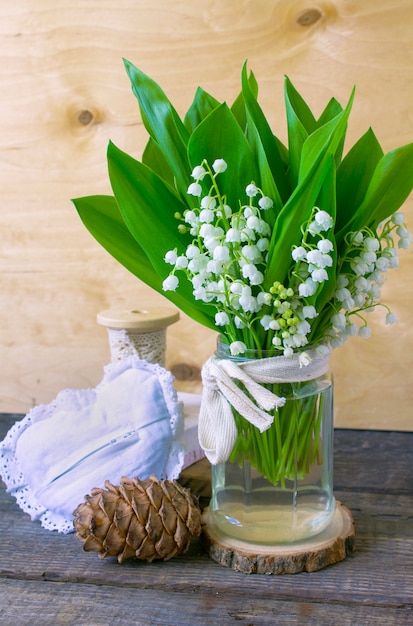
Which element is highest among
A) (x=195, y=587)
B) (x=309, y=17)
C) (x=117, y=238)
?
(x=309, y=17)

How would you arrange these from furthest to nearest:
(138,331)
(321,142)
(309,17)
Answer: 1. (309,17)
2. (138,331)
3. (321,142)

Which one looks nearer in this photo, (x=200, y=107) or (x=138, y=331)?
(x=200, y=107)

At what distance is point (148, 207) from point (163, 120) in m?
0.07

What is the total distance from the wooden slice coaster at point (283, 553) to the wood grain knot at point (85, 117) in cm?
62

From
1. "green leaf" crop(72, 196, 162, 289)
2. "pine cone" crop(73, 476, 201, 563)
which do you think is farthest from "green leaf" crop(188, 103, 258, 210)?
"pine cone" crop(73, 476, 201, 563)

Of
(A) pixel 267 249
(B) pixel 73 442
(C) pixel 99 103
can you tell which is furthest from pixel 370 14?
(B) pixel 73 442

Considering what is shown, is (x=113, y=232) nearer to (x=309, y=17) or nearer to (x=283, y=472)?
(x=283, y=472)

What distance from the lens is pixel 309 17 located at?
0.90 m

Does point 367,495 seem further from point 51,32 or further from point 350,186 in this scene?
point 51,32

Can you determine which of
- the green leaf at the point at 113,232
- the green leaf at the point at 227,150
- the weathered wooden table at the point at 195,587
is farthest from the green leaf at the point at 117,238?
the weathered wooden table at the point at 195,587

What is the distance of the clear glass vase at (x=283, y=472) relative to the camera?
0.58 meters

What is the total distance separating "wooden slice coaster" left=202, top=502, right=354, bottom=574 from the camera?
1.85 feet

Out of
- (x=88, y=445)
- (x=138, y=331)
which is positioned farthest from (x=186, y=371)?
(x=88, y=445)

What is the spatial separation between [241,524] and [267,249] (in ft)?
0.78
